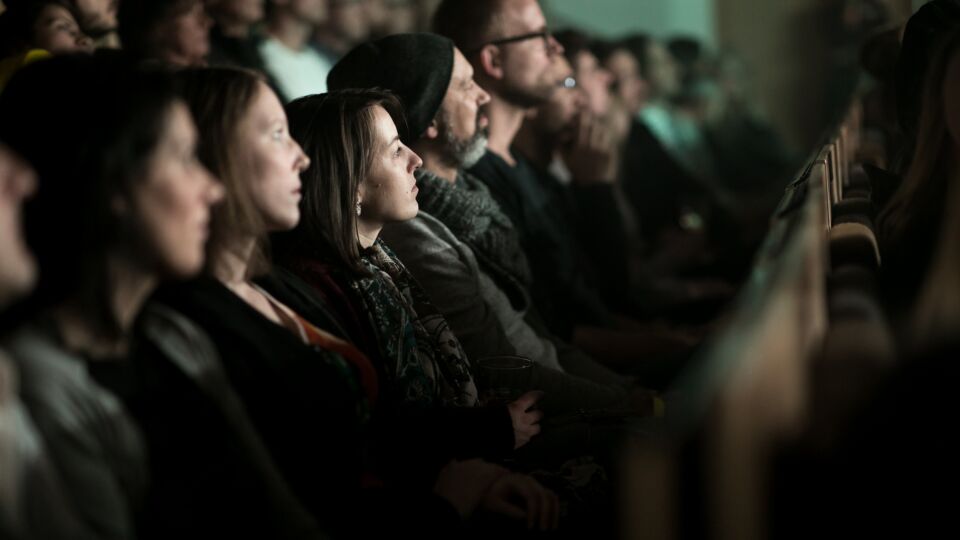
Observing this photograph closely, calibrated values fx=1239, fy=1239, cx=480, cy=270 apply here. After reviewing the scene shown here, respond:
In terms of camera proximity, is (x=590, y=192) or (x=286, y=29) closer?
(x=590, y=192)

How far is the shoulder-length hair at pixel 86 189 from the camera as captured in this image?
1565 millimetres

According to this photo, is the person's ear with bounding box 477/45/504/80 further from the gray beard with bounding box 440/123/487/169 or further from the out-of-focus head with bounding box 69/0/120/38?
the out-of-focus head with bounding box 69/0/120/38

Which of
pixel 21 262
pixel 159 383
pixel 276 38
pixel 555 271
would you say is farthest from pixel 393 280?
pixel 276 38

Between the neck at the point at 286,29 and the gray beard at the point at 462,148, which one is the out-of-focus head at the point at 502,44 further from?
the neck at the point at 286,29

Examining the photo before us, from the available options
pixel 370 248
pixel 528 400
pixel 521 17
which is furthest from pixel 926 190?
pixel 521 17

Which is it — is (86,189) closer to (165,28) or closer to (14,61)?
(14,61)

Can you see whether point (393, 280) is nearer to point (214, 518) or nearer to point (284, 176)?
point (284, 176)

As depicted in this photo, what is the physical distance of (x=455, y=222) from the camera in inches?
118

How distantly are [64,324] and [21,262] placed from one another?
11cm

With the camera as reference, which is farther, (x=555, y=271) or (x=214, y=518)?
(x=555, y=271)

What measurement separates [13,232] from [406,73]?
149 centimetres

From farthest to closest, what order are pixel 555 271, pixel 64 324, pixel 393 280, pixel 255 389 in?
pixel 555 271 < pixel 393 280 < pixel 255 389 < pixel 64 324

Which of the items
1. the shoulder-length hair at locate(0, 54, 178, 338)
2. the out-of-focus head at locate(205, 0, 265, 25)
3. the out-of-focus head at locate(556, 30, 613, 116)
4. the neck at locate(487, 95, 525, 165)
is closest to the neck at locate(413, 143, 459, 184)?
the neck at locate(487, 95, 525, 165)

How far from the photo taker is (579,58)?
533cm
